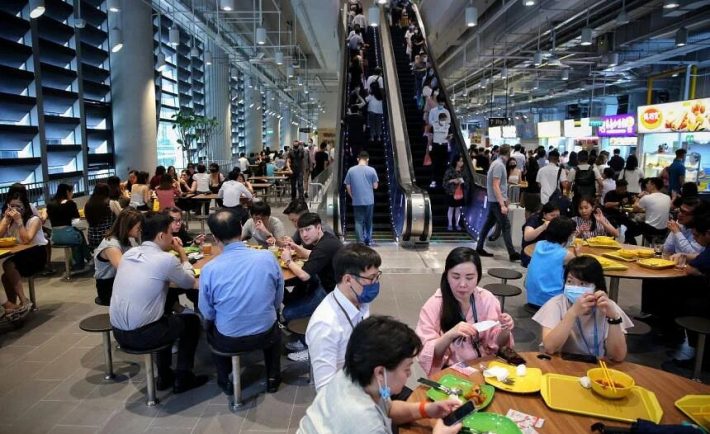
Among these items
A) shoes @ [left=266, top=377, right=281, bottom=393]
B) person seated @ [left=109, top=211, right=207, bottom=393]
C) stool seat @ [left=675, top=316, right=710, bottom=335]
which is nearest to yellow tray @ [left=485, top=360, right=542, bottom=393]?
A: shoes @ [left=266, top=377, right=281, bottom=393]

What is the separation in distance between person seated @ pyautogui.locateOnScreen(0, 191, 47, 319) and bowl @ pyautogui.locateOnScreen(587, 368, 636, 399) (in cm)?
551

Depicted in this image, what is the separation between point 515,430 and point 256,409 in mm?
2346

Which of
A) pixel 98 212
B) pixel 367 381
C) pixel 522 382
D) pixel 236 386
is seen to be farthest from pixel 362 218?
pixel 367 381

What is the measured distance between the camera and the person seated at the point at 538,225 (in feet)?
17.8

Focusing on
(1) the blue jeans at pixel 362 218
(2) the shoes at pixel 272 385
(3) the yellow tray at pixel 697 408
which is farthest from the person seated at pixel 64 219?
(3) the yellow tray at pixel 697 408

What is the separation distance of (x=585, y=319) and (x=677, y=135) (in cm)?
1196

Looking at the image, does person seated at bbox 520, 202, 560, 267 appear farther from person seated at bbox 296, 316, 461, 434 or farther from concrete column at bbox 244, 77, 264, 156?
concrete column at bbox 244, 77, 264, 156

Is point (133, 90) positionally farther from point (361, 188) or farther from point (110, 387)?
point (110, 387)

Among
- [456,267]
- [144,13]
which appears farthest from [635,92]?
[456,267]

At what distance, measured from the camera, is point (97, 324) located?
3941 mm

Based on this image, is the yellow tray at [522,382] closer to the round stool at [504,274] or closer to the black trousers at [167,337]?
the black trousers at [167,337]

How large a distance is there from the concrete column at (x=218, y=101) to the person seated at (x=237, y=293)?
58.0ft

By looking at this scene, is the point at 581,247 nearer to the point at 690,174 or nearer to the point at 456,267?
the point at 456,267

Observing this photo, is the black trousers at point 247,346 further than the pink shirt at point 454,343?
Yes
